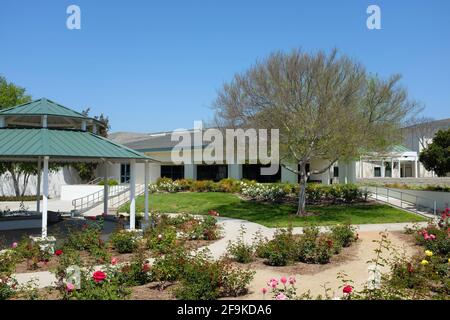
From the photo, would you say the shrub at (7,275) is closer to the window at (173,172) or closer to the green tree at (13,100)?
the green tree at (13,100)

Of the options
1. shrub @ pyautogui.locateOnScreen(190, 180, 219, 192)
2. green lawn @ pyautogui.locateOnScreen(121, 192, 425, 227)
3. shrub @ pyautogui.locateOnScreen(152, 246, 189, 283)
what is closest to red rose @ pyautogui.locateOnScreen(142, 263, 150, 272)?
shrub @ pyautogui.locateOnScreen(152, 246, 189, 283)

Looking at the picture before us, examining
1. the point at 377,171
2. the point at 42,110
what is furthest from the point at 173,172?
the point at 377,171

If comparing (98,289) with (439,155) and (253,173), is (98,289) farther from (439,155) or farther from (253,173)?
(439,155)

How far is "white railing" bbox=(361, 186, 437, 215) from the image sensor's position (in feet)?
75.1

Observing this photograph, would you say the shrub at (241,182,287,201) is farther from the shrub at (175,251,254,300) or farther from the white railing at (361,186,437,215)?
the shrub at (175,251,254,300)

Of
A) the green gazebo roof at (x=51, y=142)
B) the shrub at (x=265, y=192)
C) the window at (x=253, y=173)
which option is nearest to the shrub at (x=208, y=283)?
the green gazebo roof at (x=51, y=142)

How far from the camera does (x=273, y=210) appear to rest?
22.8 meters

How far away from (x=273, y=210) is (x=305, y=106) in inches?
246

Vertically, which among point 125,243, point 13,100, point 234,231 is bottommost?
point 234,231

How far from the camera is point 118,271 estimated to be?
8.49 metres

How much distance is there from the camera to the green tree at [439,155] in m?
31.8

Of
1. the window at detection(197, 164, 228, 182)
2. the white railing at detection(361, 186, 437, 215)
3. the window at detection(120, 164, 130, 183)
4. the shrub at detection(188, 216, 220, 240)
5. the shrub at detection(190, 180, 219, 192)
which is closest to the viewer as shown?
the shrub at detection(188, 216, 220, 240)

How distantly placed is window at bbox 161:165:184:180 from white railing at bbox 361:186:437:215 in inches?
719
